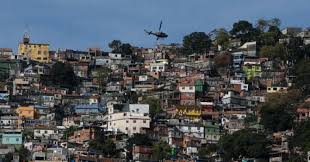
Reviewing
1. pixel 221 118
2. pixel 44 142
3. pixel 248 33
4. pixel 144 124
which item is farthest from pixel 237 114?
pixel 248 33

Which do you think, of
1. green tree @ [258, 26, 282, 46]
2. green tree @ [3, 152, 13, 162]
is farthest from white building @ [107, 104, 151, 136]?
green tree @ [258, 26, 282, 46]

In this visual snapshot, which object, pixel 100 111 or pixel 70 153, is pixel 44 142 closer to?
pixel 70 153

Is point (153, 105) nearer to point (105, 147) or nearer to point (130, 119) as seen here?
point (130, 119)

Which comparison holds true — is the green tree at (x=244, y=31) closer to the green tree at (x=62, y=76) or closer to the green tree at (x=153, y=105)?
the green tree at (x=62, y=76)

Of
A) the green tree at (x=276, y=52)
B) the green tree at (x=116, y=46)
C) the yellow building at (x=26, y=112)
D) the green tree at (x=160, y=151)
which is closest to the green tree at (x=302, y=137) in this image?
the green tree at (x=160, y=151)

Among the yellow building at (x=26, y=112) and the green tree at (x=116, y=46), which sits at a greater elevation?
the green tree at (x=116, y=46)

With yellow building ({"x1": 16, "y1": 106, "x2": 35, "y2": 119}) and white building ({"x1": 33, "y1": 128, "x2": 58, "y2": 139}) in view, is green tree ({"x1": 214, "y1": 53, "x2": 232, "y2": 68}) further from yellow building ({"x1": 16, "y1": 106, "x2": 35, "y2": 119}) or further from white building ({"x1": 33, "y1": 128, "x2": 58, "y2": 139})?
white building ({"x1": 33, "y1": 128, "x2": 58, "y2": 139})
